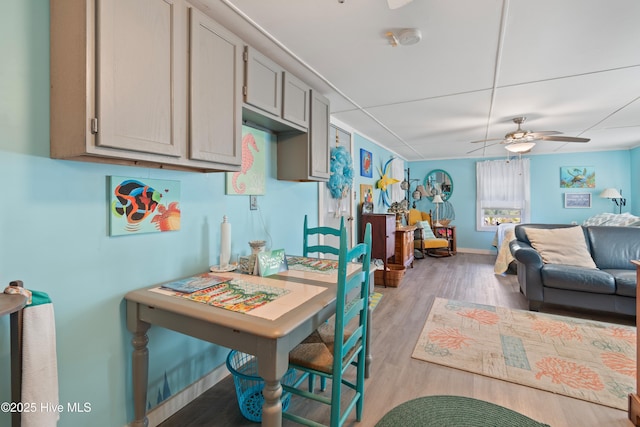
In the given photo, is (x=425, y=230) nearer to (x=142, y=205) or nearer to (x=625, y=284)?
(x=625, y=284)

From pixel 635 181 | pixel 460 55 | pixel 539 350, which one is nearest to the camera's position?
pixel 460 55

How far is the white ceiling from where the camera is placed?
5.18ft

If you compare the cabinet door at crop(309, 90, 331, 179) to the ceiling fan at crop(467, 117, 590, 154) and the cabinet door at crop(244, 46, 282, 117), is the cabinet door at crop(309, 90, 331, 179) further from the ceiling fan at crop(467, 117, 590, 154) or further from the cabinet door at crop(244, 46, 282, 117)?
the ceiling fan at crop(467, 117, 590, 154)

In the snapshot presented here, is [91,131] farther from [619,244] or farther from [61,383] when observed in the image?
[619,244]

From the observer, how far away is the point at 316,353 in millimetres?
1497

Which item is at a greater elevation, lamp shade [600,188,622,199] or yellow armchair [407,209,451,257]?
lamp shade [600,188,622,199]

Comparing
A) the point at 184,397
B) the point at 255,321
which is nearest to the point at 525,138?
the point at 255,321

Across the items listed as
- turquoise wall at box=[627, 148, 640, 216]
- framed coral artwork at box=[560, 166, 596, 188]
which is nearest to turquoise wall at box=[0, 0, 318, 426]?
framed coral artwork at box=[560, 166, 596, 188]

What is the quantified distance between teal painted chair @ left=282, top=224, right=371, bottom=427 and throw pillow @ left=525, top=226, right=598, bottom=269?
2.94m

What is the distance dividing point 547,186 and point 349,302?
21.7ft

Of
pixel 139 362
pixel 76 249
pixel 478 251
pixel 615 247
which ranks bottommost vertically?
pixel 478 251

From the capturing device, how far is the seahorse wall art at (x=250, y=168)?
2131 mm

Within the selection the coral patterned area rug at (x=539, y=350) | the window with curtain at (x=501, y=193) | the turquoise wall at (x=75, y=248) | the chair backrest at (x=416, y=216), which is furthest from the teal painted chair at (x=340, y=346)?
the window with curtain at (x=501, y=193)

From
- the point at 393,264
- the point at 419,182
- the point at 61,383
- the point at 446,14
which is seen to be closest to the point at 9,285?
the point at 61,383
